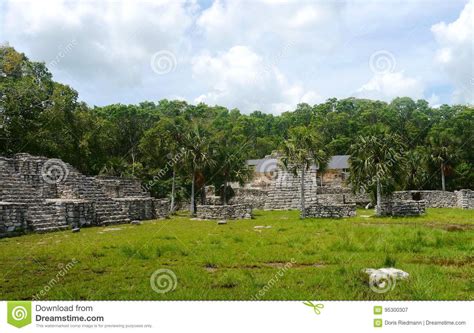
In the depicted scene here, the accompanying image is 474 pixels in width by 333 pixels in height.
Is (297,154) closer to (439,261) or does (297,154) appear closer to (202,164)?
(202,164)

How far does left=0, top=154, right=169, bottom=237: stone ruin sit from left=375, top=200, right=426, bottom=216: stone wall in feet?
51.1

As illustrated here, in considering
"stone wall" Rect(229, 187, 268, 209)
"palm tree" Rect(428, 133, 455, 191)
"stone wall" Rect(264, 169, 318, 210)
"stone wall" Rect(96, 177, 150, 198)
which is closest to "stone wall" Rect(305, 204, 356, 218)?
"stone wall" Rect(264, 169, 318, 210)

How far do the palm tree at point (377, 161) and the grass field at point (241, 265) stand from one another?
1169 centimetres

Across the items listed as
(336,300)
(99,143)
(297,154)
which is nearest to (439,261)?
(336,300)

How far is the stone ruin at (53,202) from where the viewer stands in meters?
18.4

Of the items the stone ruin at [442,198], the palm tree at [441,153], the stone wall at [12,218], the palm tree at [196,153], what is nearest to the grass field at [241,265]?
the stone wall at [12,218]

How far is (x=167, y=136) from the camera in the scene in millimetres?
36125

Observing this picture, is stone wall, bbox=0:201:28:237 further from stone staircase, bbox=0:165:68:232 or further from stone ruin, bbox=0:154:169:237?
stone staircase, bbox=0:165:68:232

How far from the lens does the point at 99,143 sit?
44.5m

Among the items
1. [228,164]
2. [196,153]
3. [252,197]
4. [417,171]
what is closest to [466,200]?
[417,171]

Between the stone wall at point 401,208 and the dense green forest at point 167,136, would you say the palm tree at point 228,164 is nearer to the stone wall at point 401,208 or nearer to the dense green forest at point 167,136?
the dense green forest at point 167,136

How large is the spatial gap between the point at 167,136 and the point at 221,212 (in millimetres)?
11264

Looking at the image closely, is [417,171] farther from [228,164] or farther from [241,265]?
[241,265]
